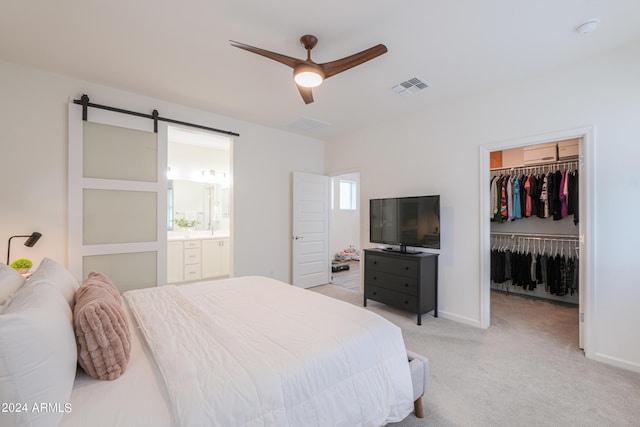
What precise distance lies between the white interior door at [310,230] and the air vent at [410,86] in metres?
2.14

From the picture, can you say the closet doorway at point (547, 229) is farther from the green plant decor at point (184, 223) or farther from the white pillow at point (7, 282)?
the green plant decor at point (184, 223)

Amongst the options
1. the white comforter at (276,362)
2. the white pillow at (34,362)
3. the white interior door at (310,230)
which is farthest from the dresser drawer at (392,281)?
the white pillow at (34,362)

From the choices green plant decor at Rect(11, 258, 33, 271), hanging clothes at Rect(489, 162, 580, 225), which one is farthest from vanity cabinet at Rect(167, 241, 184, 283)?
hanging clothes at Rect(489, 162, 580, 225)

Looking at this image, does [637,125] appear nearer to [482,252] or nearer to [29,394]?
[482,252]

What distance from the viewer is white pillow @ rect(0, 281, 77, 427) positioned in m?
0.80

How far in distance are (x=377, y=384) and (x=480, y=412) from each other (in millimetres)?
916

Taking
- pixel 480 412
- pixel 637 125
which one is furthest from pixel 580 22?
pixel 480 412

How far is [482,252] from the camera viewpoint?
3.14 m

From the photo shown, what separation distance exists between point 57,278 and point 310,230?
3.58 metres

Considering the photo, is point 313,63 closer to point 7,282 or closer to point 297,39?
point 297,39

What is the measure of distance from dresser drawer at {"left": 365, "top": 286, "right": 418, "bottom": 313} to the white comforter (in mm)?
1681

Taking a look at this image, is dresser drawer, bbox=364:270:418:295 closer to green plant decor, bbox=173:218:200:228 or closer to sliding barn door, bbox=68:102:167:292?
sliding barn door, bbox=68:102:167:292

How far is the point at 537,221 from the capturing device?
4.30 m

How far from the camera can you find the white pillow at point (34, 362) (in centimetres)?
80
